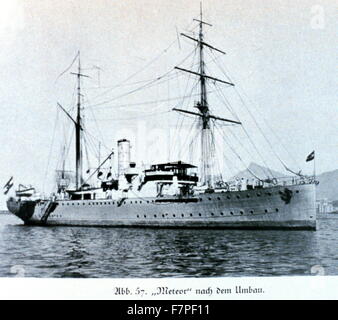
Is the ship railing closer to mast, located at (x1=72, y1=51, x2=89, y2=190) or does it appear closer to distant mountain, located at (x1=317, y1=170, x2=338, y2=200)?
distant mountain, located at (x1=317, y1=170, x2=338, y2=200)

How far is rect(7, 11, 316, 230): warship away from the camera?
19016 millimetres

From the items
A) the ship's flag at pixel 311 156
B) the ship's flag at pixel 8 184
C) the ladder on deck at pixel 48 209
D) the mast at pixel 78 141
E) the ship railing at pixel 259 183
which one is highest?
the mast at pixel 78 141

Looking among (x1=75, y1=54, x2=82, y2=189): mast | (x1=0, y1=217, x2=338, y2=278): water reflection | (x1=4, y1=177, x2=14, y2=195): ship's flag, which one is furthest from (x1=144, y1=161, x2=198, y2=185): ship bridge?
(x1=4, y1=177, x2=14, y2=195): ship's flag

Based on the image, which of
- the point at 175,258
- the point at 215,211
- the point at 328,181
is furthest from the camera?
the point at 215,211

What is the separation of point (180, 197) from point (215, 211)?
2007 mm

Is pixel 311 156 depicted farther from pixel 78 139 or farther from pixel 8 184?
pixel 78 139

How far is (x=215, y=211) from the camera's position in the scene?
20.2 m

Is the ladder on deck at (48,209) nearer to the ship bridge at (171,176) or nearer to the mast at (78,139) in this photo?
the mast at (78,139)

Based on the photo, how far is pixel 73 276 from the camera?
8.90 metres

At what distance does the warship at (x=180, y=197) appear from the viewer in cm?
1902

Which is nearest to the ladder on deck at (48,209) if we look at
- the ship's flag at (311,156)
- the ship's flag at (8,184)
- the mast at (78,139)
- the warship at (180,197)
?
the warship at (180,197)

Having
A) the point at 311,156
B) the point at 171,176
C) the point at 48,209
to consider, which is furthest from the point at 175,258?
the point at 48,209
